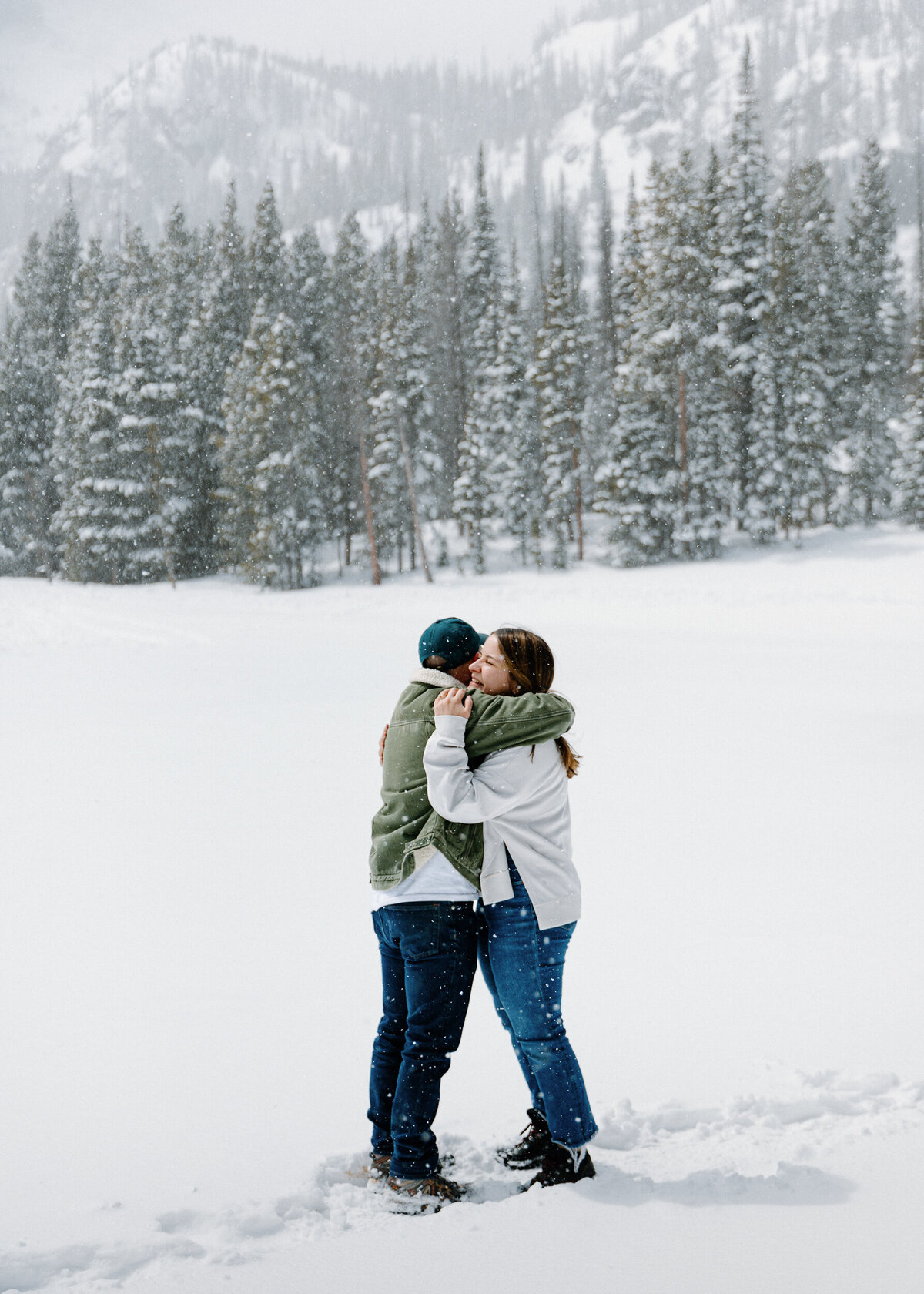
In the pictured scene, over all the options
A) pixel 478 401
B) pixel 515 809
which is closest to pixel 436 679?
pixel 515 809

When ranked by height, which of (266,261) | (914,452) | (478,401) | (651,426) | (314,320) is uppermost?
(266,261)

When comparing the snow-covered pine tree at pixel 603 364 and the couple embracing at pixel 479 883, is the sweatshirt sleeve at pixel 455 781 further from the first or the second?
the snow-covered pine tree at pixel 603 364

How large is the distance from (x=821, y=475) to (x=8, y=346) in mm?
41256

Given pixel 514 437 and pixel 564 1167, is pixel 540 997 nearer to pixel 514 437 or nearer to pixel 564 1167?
pixel 564 1167

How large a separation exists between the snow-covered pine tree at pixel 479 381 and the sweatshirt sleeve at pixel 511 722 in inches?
1435

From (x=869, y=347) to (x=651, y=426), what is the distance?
14810 mm

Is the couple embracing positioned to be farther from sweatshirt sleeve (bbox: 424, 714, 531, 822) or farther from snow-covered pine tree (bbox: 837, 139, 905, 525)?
snow-covered pine tree (bbox: 837, 139, 905, 525)

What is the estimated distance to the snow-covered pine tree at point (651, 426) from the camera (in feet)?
113

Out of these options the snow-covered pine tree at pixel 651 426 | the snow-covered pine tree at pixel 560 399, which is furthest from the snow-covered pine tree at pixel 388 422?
the snow-covered pine tree at pixel 651 426

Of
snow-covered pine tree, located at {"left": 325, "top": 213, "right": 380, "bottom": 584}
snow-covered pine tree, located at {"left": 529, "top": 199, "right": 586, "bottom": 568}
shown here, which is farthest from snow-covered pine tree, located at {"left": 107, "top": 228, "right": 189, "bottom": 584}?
snow-covered pine tree, located at {"left": 529, "top": 199, "right": 586, "bottom": 568}

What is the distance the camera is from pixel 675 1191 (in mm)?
3035

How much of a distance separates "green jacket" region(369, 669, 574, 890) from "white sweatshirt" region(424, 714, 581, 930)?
0.20 ft

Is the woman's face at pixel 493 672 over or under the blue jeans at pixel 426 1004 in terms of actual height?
over

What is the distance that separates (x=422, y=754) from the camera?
3.05m
